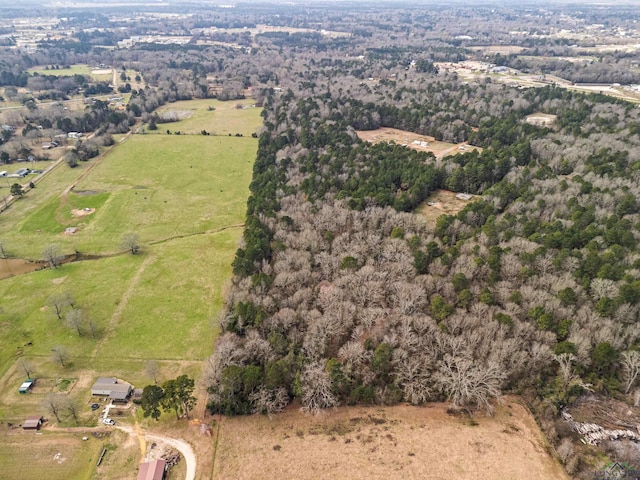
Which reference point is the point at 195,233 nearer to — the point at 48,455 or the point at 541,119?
the point at 48,455

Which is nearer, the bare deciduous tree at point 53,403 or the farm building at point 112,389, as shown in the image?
the bare deciduous tree at point 53,403

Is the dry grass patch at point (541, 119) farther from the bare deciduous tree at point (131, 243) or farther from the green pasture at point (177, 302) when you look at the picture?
the bare deciduous tree at point (131, 243)

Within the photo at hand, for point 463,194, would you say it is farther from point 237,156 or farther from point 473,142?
point 237,156

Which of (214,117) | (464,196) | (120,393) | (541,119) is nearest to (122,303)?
(120,393)

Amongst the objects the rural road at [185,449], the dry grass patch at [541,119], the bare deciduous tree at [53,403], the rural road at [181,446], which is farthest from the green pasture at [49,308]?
the dry grass patch at [541,119]

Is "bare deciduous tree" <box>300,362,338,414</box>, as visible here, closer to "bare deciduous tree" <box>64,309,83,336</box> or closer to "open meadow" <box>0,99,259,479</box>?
"open meadow" <box>0,99,259,479</box>

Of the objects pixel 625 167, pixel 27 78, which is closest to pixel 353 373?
pixel 625 167

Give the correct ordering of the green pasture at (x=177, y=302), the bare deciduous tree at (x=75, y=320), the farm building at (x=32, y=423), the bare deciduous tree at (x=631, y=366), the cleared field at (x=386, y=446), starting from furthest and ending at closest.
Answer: the bare deciduous tree at (x=75, y=320)
the green pasture at (x=177, y=302)
the bare deciduous tree at (x=631, y=366)
the farm building at (x=32, y=423)
the cleared field at (x=386, y=446)
